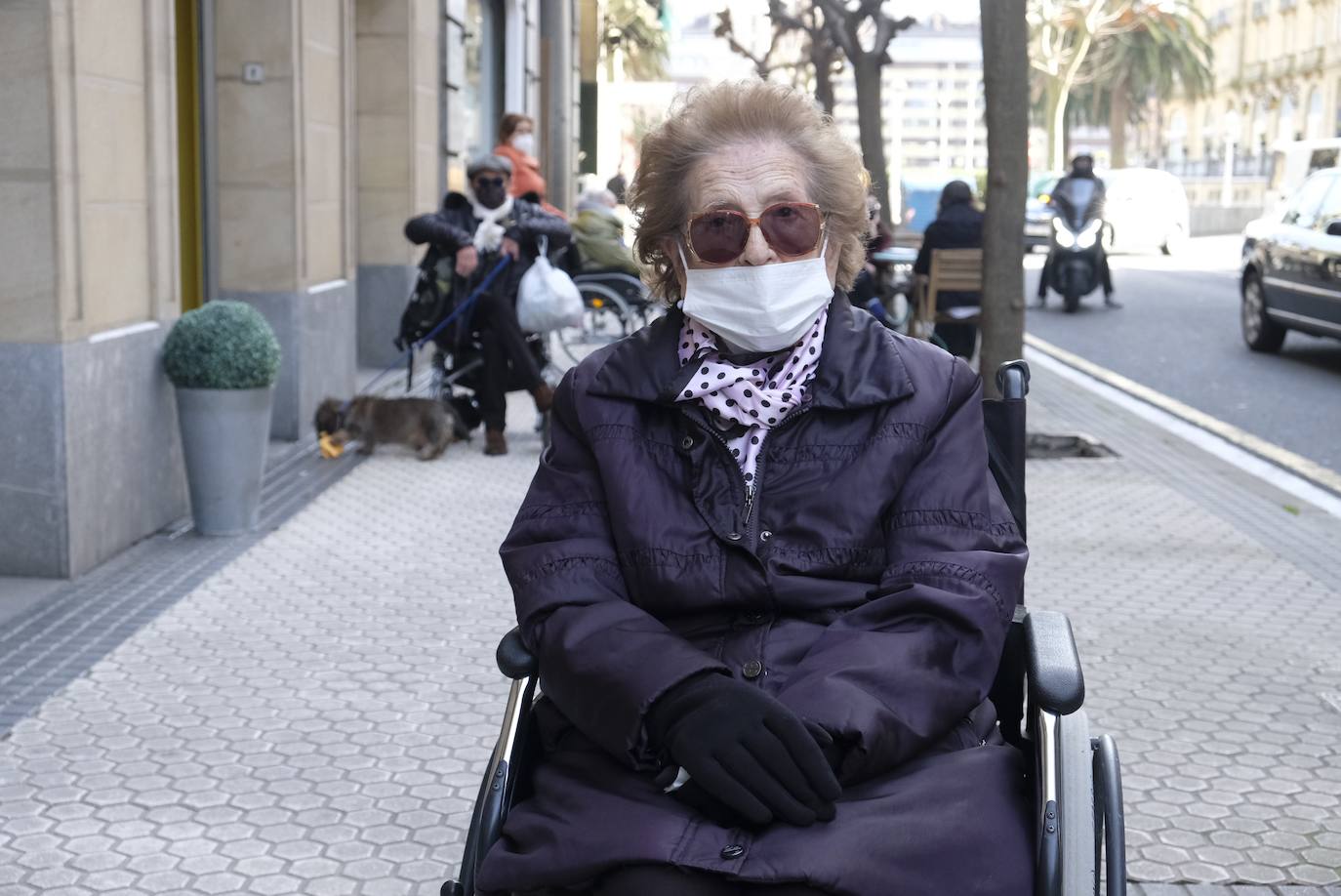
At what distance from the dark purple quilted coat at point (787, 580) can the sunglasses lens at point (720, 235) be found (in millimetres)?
172

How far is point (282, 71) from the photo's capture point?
34.1 ft

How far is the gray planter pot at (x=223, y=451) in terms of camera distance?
24.9 ft

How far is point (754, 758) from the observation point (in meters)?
2.56

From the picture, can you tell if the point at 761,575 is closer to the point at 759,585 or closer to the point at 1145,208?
the point at 759,585

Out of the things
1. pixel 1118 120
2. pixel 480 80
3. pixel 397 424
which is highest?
pixel 1118 120

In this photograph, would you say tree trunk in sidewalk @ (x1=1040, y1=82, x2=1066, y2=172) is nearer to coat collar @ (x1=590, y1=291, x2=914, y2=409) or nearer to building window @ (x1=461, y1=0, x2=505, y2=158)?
building window @ (x1=461, y1=0, x2=505, y2=158)

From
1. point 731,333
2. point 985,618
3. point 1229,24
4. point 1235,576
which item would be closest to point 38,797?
point 731,333

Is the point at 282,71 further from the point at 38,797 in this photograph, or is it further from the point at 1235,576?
the point at 38,797

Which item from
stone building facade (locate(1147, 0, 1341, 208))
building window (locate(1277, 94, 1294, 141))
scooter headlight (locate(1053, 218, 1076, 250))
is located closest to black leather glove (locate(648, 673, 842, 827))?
scooter headlight (locate(1053, 218, 1076, 250))

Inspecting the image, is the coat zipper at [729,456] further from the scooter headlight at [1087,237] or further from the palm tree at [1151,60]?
the palm tree at [1151,60]

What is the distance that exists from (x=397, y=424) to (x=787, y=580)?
7.44 meters

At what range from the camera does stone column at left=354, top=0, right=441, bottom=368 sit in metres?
14.4

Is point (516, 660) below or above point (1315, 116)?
below

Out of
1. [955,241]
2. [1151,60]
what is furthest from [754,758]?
[1151,60]
